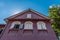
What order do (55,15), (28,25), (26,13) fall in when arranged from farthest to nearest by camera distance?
(55,15)
(26,13)
(28,25)

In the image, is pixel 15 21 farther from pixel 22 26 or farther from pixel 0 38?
pixel 0 38

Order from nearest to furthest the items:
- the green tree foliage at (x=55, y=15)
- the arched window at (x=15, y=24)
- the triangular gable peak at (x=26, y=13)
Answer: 1. the arched window at (x=15, y=24)
2. the triangular gable peak at (x=26, y=13)
3. the green tree foliage at (x=55, y=15)

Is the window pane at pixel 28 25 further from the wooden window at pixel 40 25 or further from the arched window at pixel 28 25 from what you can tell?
the wooden window at pixel 40 25

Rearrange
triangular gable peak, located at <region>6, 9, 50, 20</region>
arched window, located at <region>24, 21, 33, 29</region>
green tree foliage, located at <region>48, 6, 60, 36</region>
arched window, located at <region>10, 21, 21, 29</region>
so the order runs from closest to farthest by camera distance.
A: arched window, located at <region>24, 21, 33, 29</region>
arched window, located at <region>10, 21, 21, 29</region>
triangular gable peak, located at <region>6, 9, 50, 20</region>
green tree foliage, located at <region>48, 6, 60, 36</region>

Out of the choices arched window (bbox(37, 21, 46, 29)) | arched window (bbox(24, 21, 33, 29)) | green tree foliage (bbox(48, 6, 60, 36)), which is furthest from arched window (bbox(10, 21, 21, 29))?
green tree foliage (bbox(48, 6, 60, 36))

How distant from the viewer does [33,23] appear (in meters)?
16.8

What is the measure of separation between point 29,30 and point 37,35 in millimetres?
1231

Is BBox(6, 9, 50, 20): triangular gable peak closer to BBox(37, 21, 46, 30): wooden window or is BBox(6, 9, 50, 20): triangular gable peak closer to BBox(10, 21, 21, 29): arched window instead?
BBox(10, 21, 21, 29): arched window

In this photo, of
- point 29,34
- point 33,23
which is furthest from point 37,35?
point 33,23

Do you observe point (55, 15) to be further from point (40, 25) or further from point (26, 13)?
point (40, 25)

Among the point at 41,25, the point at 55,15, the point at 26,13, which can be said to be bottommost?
the point at 41,25

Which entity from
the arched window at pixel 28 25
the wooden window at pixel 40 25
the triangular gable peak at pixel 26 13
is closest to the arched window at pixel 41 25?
the wooden window at pixel 40 25

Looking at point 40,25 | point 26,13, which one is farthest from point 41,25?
point 26,13

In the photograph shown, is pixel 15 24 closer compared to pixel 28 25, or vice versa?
pixel 28 25
